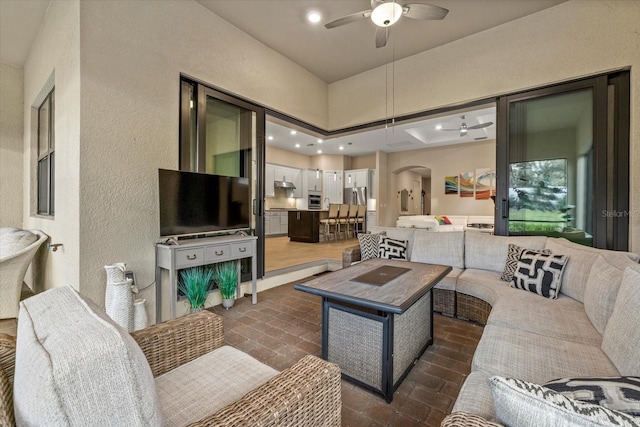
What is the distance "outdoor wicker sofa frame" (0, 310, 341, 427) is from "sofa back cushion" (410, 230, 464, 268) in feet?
8.79

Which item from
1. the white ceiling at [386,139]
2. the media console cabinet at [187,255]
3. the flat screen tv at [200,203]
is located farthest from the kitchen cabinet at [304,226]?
the media console cabinet at [187,255]

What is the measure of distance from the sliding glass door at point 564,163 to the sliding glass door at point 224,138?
3150mm

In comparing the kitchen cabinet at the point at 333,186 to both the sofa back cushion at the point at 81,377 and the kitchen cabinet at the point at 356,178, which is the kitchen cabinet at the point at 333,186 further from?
the sofa back cushion at the point at 81,377

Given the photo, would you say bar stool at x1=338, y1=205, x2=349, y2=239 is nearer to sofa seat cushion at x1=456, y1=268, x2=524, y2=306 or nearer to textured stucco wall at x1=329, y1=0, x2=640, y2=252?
textured stucco wall at x1=329, y1=0, x2=640, y2=252

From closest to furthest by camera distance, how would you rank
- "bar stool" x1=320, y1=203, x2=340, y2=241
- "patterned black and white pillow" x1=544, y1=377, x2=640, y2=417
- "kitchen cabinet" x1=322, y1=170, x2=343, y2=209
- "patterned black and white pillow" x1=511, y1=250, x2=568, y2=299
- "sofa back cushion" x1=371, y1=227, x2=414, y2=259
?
"patterned black and white pillow" x1=544, y1=377, x2=640, y2=417, "patterned black and white pillow" x1=511, y1=250, x2=568, y2=299, "sofa back cushion" x1=371, y1=227, x2=414, y2=259, "bar stool" x1=320, y1=203, x2=340, y2=241, "kitchen cabinet" x1=322, y1=170, x2=343, y2=209

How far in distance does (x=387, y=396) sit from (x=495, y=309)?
40.7 inches

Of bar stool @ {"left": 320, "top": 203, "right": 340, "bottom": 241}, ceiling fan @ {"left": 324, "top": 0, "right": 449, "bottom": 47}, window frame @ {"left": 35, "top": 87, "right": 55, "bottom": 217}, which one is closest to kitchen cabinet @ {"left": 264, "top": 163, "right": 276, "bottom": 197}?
bar stool @ {"left": 320, "top": 203, "right": 340, "bottom": 241}

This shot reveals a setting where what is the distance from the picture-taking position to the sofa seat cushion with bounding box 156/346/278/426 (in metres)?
0.97

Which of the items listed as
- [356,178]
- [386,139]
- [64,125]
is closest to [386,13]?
[64,125]

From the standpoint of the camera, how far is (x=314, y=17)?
129 inches

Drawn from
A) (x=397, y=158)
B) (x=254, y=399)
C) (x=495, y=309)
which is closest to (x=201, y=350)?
(x=254, y=399)

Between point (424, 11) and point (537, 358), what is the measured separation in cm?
277

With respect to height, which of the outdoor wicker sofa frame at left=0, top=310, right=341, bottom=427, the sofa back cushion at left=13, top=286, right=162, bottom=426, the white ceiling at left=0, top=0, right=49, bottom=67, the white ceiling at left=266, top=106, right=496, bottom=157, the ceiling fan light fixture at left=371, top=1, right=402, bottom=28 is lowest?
the outdoor wicker sofa frame at left=0, top=310, right=341, bottom=427

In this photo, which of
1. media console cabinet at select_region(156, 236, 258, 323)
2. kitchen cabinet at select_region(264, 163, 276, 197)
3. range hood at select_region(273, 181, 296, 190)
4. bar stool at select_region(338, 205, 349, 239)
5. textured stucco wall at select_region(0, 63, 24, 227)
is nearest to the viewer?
media console cabinet at select_region(156, 236, 258, 323)
